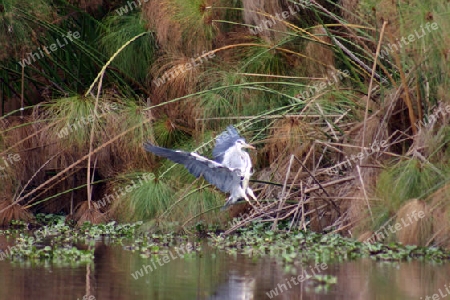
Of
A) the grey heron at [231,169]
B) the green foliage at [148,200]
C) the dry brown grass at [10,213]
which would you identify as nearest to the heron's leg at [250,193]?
the grey heron at [231,169]

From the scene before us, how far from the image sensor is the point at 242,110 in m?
11.8

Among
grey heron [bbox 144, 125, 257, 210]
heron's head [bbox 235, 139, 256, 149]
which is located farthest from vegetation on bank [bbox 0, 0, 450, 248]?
heron's head [bbox 235, 139, 256, 149]

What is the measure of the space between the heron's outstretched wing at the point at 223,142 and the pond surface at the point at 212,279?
143 centimetres

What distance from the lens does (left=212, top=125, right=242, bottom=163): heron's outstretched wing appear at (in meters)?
9.91

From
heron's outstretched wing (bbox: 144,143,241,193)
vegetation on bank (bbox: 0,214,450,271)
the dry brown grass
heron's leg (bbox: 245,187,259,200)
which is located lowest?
vegetation on bank (bbox: 0,214,450,271)

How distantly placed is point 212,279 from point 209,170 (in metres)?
2.42

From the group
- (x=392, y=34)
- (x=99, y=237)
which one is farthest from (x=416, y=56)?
(x=99, y=237)

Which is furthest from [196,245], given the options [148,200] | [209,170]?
[148,200]

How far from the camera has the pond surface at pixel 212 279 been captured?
6836 millimetres

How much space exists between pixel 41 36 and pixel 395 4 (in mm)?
5133

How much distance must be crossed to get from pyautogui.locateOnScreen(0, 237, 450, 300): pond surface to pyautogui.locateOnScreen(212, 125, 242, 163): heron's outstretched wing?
143 centimetres

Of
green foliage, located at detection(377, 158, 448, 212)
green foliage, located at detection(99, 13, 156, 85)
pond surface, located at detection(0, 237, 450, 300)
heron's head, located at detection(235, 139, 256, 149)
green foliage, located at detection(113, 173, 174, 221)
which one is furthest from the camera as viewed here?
green foliage, located at detection(99, 13, 156, 85)

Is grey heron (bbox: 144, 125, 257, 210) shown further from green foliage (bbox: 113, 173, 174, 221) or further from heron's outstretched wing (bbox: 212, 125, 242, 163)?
green foliage (bbox: 113, 173, 174, 221)

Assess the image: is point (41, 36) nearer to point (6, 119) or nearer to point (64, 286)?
point (6, 119)
